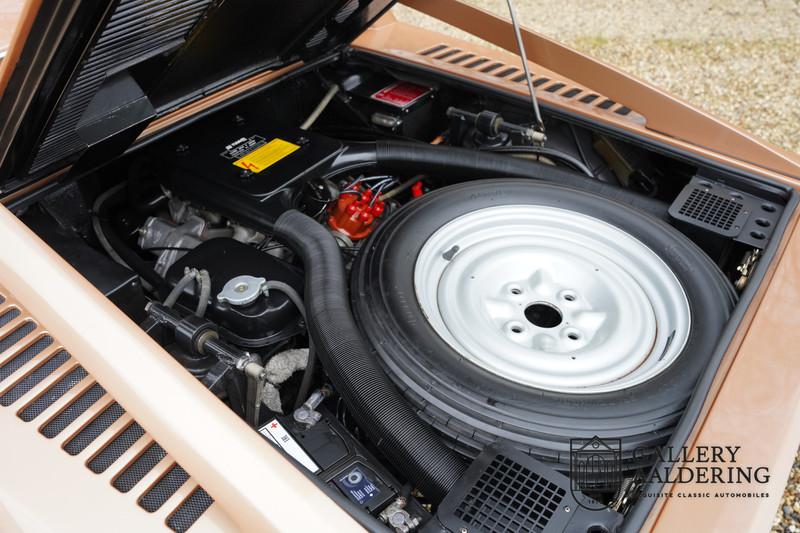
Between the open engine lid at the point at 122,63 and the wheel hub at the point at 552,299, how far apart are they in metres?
0.70

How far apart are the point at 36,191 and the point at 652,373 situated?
4.56ft

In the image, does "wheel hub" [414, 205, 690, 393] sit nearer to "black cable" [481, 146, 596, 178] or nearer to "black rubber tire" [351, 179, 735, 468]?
"black rubber tire" [351, 179, 735, 468]

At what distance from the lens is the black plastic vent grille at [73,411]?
37.8 inches

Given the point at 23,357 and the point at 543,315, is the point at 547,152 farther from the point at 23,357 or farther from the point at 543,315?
the point at 23,357

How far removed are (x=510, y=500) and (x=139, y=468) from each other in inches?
21.7

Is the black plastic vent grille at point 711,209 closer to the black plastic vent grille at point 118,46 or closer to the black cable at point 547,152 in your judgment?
the black cable at point 547,152

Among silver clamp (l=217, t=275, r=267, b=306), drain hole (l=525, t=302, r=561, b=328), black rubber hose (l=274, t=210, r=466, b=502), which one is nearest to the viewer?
black rubber hose (l=274, t=210, r=466, b=502)

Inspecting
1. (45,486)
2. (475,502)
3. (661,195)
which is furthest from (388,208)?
(45,486)

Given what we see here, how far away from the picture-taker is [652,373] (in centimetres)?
129

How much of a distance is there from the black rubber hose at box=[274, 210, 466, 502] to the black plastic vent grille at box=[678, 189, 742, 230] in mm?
936

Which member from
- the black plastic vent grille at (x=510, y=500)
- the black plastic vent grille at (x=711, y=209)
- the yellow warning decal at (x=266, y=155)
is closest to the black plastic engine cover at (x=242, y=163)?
the yellow warning decal at (x=266, y=155)

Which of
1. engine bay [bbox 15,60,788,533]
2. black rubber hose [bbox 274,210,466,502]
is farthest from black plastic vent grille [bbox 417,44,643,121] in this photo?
black rubber hose [bbox 274,210,466,502]

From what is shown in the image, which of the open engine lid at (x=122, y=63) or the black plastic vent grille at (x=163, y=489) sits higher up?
the open engine lid at (x=122, y=63)

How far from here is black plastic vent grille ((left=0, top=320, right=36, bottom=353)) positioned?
1.04m
